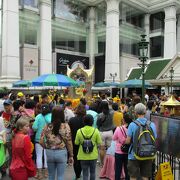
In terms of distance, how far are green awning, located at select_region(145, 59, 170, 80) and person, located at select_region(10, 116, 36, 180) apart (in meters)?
29.7

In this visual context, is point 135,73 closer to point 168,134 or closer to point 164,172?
point 168,134

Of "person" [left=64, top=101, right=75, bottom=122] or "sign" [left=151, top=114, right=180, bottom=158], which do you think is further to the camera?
"person" [left=64, top=101, right=75, bottom=122]

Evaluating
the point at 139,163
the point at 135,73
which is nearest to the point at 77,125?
the point at 139,163

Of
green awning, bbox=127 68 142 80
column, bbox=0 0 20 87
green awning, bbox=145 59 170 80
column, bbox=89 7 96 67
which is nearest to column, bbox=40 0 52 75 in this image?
column, bbox=0 0 20 87

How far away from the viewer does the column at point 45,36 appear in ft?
111

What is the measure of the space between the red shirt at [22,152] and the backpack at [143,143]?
1.83 meters

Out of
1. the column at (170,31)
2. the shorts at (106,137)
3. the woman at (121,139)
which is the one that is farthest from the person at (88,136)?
the column at (170,31)

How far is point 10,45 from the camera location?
30.0m

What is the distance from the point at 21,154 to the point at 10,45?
26733 millimetres

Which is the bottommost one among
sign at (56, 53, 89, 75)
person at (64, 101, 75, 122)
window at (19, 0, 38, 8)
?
person at (64, 101, 75, 122)

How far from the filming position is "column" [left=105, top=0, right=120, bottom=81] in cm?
3956

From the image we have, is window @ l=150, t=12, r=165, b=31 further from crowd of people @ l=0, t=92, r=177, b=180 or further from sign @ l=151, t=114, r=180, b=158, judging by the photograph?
sign @ l=151, t=114, r=180, b=158

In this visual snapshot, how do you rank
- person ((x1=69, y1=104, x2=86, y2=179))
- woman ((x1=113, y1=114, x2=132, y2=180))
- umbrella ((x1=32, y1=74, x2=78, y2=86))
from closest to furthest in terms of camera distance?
woman ((x1=113, y1=114, x2=132, y2=180)), person ((x1=69, y1=104, x2=86, y2=179)), umbrella ((x1=32, y1=74, x2=78, y2=86))

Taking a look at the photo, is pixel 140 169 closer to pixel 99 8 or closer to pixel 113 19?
pixel 113 19
